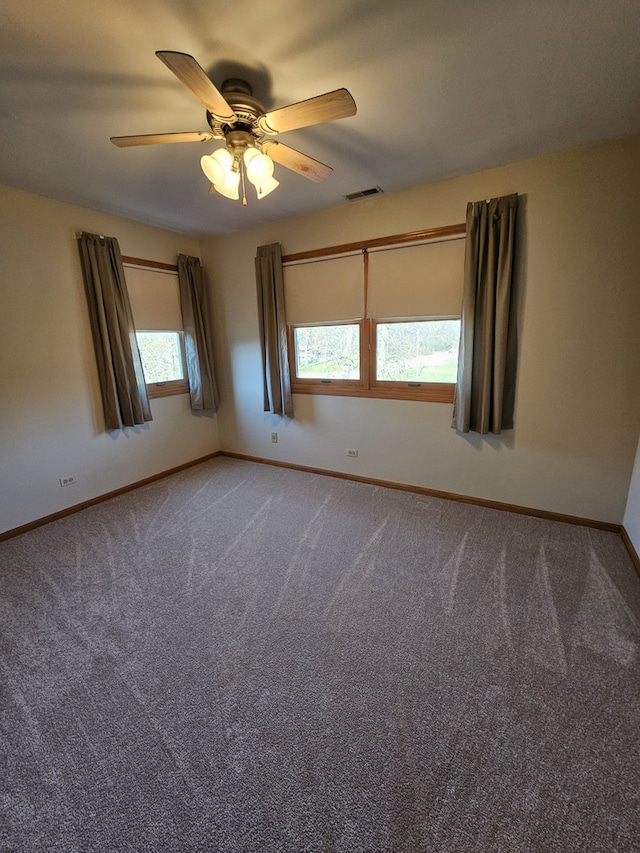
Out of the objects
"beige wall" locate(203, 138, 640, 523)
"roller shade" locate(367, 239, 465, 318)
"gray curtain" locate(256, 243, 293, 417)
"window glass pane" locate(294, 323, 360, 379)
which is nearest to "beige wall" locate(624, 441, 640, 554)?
"beige wall" locate(203, 138, 640, 523)

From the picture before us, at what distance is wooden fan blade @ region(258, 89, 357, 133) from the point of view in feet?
4.40

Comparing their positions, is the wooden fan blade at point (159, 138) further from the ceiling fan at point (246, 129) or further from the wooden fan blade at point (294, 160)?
the wooden fan blade at point (294, 160)

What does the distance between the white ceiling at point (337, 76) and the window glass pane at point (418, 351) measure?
115cm

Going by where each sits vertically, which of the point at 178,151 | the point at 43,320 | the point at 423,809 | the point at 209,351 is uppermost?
the point at 178,151

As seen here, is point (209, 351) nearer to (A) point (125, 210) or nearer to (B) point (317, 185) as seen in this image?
(A) point (125, 210)

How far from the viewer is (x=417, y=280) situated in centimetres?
296

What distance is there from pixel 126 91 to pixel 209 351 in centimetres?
257

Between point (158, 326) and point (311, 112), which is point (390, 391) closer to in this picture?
point (311, 112)

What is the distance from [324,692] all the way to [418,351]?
102 inches

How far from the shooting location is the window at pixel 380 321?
2912 mm

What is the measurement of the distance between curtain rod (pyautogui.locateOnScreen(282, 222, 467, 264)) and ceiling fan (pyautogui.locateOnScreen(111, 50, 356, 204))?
4.02 ft

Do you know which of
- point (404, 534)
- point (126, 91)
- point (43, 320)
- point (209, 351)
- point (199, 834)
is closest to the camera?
point (199, 834)

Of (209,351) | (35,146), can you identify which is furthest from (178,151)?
(209,351)

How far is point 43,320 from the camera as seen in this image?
2.83 m
